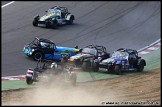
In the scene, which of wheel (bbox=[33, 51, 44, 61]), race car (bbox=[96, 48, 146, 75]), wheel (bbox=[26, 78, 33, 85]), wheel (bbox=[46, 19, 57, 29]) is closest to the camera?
wheel (bbox=[26, 78, 33, 85])

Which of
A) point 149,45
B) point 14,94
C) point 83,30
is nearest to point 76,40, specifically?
point 83,30

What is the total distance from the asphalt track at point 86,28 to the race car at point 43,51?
480 mm

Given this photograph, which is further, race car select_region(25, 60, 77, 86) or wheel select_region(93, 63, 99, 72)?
wheel select_region(93, 63, 99, 72)

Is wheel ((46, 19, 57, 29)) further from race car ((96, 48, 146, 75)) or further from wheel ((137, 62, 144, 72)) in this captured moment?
wheel ((137, 62, 144, 72))

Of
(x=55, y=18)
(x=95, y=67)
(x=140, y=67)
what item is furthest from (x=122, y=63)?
(x=55, y=18)

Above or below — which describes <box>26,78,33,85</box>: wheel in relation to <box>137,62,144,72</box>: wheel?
below

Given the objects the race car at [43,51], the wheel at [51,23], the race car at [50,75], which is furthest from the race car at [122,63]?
the wheel at [51,23]

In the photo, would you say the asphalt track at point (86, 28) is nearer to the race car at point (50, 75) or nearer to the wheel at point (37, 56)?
the wheel at point (37, 56)

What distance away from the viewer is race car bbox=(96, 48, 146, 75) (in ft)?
88.1

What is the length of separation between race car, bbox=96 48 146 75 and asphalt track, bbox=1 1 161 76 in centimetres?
408

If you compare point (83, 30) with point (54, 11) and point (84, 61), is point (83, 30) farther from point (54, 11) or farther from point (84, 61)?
point (84, 61)

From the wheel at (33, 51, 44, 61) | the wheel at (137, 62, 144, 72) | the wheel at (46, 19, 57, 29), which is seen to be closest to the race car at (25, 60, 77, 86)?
the wheel at (33, 51, 44, 61)

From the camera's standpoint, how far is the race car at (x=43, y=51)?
2880cm

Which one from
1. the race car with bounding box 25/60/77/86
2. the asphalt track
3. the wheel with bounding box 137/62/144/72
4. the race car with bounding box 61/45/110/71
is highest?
the asphalt track
